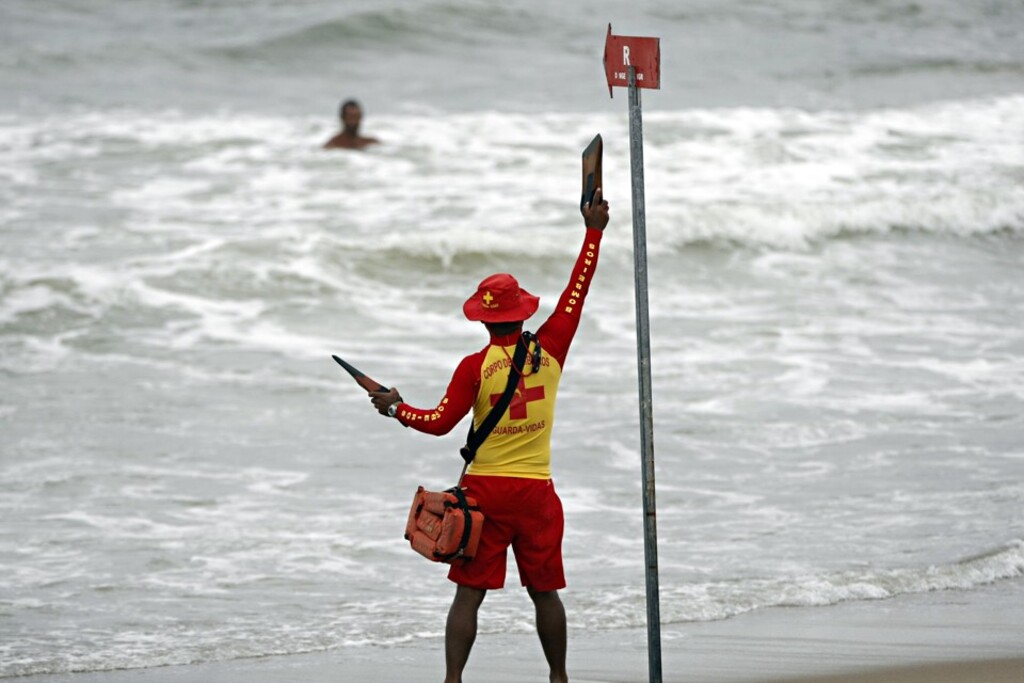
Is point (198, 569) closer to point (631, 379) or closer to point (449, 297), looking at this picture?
point (631, 379)

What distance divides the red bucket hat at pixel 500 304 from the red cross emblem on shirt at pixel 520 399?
211 millimetres

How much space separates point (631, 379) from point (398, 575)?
4.29 metres

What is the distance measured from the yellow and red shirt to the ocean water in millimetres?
1621

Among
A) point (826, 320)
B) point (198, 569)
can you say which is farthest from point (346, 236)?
point (198, 569)

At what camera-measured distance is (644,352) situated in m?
4.64

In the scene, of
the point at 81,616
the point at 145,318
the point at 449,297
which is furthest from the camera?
the point at 449,297

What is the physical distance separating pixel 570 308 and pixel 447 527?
0.79 metres

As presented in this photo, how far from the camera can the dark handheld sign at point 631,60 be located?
15.3ft

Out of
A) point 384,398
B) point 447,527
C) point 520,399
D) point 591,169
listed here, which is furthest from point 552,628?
point 591,169

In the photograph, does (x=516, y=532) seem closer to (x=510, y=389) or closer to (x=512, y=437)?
(x=512, y=437)

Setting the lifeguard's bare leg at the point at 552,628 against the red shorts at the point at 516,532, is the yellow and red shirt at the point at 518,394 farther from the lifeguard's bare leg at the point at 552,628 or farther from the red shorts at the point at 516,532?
the lifeguard's bare leg at the point at 552,628

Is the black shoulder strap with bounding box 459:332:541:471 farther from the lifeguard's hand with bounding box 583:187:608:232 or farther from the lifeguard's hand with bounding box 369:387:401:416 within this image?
the lifeguard's hand with bounding box 583:187:608:232

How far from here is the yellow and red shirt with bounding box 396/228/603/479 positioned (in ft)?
16.3

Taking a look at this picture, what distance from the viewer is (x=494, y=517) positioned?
198 inches
